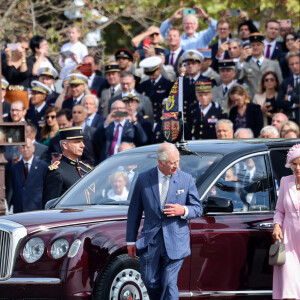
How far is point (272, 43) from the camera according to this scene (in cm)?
1748

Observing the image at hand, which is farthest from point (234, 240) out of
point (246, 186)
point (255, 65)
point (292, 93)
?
point (255, 65)

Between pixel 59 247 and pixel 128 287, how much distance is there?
73 cm

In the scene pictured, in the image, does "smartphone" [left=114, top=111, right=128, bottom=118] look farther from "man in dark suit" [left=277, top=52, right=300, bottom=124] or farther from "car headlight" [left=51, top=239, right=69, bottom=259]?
"car headlight" [left=51, top=239, right=69, bottom=259]

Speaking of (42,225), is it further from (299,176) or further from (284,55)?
(284,55)

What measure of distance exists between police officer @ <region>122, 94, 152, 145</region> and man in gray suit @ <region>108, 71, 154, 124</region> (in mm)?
168

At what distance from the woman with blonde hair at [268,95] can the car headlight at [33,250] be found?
7.44 m

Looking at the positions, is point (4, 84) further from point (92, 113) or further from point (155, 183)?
point (155, 183)

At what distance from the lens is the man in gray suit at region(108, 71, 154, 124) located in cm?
1557

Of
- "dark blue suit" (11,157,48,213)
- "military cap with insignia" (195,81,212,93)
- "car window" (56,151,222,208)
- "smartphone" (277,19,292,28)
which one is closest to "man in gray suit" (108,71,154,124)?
"military cap with insignia" (195,81,212,93)

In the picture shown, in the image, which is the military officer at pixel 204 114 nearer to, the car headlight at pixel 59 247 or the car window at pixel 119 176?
the car window at pixel 119 176

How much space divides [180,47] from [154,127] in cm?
262

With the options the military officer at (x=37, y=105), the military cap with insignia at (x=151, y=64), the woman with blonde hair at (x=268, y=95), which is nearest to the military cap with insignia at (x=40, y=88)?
the military officer at (x=37, y=105)

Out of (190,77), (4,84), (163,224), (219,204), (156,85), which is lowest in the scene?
(163,224)

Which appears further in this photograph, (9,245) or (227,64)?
(227,64)
